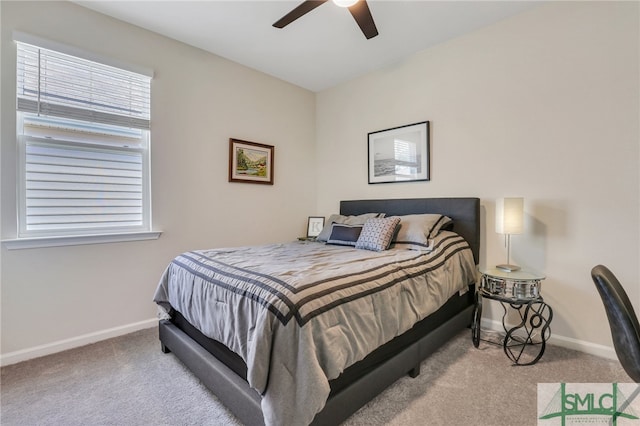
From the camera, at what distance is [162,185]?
290cm

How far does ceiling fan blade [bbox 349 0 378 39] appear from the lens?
1943mm

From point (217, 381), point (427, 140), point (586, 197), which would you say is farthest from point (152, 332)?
point (586, 197)

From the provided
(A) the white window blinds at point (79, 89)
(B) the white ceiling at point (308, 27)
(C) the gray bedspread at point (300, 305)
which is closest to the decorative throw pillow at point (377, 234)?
(C) the gray bedspread at point (300, 305)

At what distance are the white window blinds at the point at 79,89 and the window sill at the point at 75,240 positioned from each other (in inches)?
39.3

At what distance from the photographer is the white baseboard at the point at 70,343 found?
2178mm

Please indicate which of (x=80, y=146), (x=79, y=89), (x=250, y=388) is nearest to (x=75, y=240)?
(x=80, y=146)

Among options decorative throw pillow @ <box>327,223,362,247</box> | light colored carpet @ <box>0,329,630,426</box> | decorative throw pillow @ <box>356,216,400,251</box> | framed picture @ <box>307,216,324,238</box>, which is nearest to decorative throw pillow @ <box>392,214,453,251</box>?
decorative throw pillow @ <box>356,216,400,251</box>

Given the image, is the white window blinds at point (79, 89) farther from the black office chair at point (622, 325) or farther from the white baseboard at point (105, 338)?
the black office chair at point (622, 325)

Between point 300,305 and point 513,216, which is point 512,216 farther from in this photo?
point 300,305

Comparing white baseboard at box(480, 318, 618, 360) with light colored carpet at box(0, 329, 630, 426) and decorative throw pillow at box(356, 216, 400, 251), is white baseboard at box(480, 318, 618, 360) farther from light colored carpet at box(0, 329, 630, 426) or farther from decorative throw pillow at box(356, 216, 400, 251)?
decorative throw pillow at box(356, 216, 400, 251)

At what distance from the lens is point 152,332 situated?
2727 millimetres

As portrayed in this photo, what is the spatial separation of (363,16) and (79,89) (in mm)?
2414

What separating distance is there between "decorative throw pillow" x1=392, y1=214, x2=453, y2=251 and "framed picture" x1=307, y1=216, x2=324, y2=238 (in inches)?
58.5

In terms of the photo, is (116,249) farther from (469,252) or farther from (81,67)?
(469,252)
